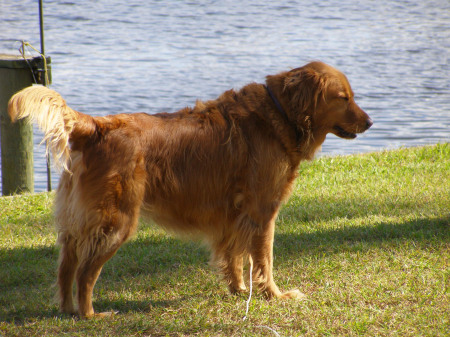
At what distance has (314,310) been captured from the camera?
455 centimetres

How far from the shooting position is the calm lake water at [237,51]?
1377cm

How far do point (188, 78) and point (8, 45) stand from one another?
5539 millimetres

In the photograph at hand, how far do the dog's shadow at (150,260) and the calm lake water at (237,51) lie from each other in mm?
3614

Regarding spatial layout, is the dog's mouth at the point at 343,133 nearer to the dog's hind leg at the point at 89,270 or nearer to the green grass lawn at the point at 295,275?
the green grass lawn at the point at 295,275

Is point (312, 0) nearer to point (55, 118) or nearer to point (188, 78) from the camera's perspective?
point (188, 78)

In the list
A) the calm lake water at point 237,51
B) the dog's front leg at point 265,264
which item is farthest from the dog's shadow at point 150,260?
→ the calm lake water at point 237,51

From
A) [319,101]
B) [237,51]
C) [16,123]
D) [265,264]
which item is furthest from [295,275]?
[237,51]

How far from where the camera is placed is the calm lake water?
13.8 meters

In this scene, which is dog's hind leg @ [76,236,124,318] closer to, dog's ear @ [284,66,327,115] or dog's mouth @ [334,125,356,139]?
dog's ear @ [284,66,327,115]

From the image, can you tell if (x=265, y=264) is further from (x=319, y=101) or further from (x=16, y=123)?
(x=16, y=123)

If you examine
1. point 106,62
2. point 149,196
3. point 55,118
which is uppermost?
point 55,118

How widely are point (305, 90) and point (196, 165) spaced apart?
0.99m

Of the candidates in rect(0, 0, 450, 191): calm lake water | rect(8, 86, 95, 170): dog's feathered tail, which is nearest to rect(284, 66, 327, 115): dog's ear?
rect(8, 86, 95, 170): dog's feathered tail

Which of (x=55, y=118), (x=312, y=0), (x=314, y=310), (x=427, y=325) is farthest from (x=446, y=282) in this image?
(x=312, y=0)
